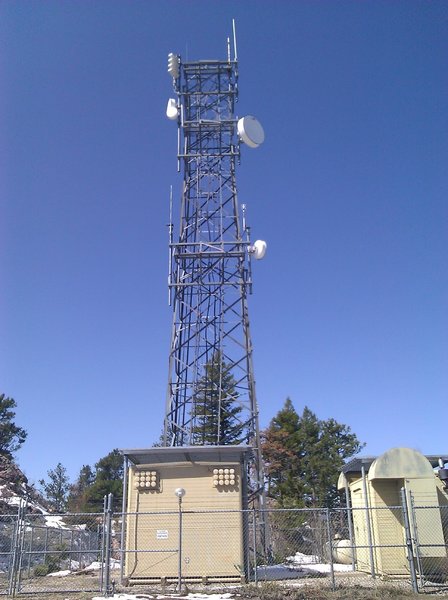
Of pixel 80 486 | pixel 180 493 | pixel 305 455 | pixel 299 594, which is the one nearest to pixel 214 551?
pixel 180 493

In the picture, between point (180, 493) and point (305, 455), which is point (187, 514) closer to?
point (180, 493)

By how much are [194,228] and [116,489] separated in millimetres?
31540

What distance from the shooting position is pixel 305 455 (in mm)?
43531

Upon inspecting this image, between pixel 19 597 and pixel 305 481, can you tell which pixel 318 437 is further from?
pixel 19 597

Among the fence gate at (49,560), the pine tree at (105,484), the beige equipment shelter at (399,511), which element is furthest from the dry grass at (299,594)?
the pine tree at (105,484)

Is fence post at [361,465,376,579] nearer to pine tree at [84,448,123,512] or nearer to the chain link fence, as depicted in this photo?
the chain link fence

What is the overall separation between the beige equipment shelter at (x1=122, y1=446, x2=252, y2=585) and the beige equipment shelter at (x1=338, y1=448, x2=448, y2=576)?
3403 mm

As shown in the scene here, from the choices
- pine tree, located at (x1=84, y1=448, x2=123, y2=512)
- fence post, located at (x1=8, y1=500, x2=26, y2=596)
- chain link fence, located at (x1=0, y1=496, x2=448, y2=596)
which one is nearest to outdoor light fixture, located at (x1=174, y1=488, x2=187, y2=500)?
chain link fence, located at (x1=0, y1=496, x2=448, y2=596)

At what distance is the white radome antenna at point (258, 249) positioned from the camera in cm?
2372

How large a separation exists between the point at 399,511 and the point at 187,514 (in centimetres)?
572

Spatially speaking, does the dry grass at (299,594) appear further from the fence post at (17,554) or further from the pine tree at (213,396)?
the pine tree at (213,396)

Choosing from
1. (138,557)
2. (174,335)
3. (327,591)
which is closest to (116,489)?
(174,335)

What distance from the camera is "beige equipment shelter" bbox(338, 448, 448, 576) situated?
14898 millimetres

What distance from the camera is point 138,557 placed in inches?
623
